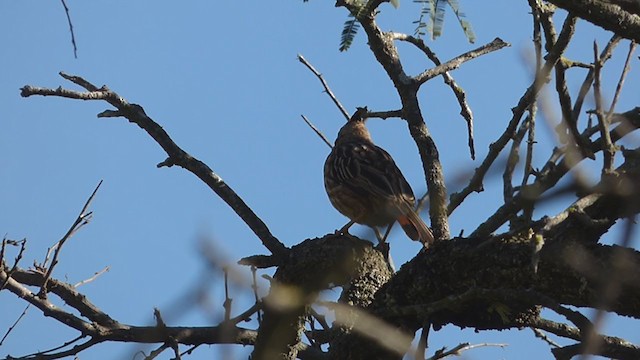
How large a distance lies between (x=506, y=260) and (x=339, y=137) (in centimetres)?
498

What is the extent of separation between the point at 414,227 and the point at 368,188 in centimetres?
90

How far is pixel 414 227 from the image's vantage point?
6.71 m

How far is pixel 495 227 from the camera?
473cm

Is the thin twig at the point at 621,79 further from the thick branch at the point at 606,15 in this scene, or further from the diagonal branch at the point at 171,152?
the diagonal branch at the point at 171,152

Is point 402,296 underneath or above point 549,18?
underneath

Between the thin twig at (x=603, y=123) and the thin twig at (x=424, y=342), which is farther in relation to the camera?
the thin twig at (x=424, y=342)

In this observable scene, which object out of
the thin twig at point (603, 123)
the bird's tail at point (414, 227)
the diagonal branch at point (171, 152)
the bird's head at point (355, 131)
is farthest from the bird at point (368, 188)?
the thin twig at point (603, 123)

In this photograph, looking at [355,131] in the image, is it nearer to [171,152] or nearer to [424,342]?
[171,152]

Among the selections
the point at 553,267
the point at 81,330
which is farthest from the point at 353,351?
the point at 81,330

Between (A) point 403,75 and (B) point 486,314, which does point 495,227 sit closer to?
(B) point 486,314

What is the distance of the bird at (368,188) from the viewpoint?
23.3 ft

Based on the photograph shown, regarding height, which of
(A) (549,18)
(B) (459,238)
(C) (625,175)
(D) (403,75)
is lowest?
(C) (625,175)

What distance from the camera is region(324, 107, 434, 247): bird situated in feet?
23.3

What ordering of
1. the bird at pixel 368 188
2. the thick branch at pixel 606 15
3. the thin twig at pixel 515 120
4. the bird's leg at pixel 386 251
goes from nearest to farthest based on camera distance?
the thick branch at pixel 606 15, the thin twig at pixel 515 120, the bird's leg at pixel 386 251, the bird at pixel 368 188
